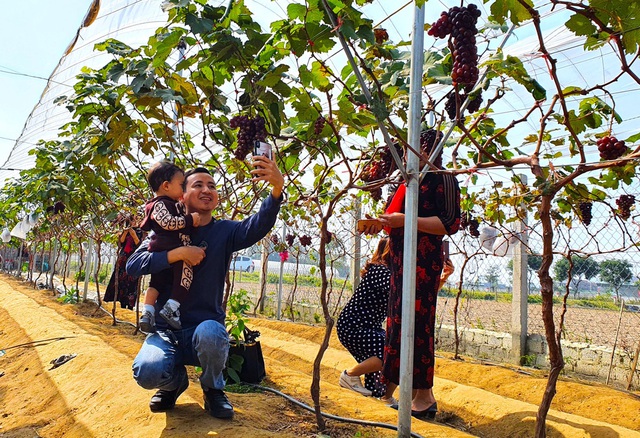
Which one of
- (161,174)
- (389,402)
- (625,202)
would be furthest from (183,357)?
(625,202)

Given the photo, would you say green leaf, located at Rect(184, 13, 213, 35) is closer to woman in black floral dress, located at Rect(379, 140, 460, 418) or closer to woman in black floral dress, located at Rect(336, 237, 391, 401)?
woman in black floral dress, located at Rect(379, 140, 460, 418)

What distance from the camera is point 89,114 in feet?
10.1

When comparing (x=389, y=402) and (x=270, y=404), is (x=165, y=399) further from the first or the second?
(x=389, y=402)

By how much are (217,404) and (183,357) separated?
0.28m

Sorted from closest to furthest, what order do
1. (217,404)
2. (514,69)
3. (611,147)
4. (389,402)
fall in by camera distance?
(514,69) < (611,147) < (217,404) < (389,402)

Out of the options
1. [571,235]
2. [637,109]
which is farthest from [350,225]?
[637,109]

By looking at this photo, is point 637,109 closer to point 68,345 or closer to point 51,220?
point 68,345

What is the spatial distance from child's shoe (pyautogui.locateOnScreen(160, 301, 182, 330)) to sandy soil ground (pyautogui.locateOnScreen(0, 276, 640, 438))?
436 millimetres

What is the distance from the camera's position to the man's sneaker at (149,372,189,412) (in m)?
2.27

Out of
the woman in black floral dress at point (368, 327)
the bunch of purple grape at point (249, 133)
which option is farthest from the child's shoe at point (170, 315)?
the woman in black floral dress at point (368, 327)

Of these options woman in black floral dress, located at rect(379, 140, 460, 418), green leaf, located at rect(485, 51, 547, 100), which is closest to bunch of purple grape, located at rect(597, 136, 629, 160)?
green leaf, located at rect(485, 51, 547, 100)

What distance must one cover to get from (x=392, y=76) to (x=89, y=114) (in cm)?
207

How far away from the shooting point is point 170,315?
7.23ft

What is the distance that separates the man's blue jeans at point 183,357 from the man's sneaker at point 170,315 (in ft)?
0.29
